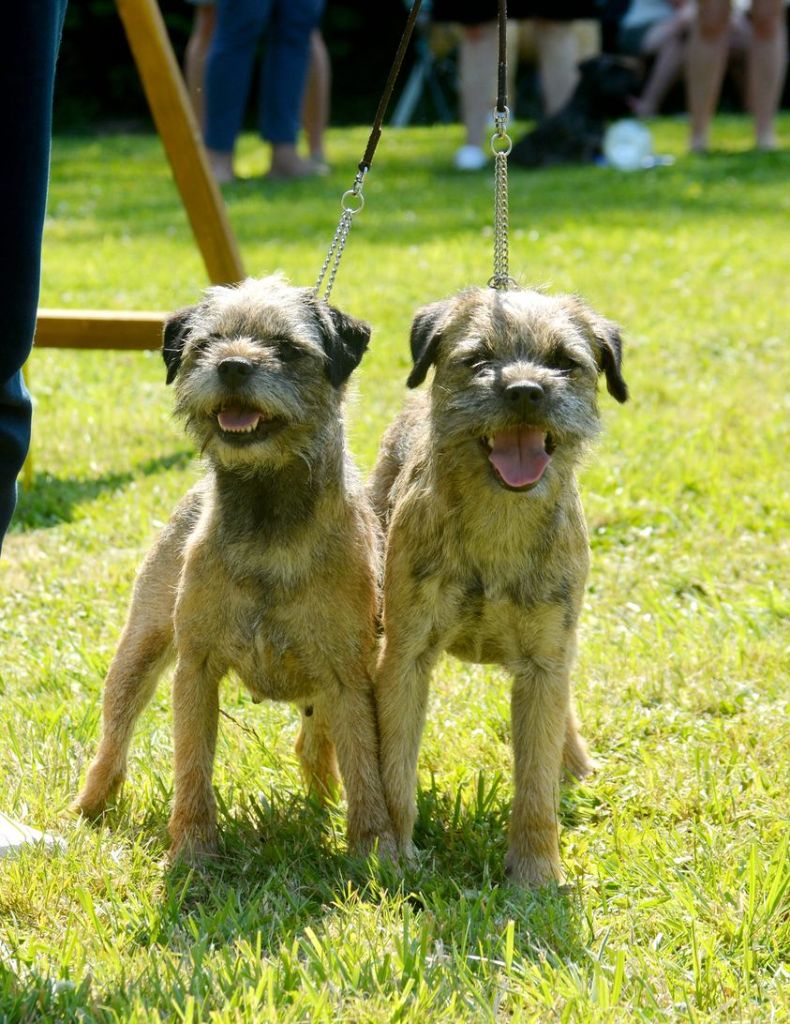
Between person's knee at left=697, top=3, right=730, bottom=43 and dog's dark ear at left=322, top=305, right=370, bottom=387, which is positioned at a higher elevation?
dog's dark ear at left=322, top=305, right=370, bottom=387

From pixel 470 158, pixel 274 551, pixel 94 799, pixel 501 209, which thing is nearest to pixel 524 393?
pixel 274 551

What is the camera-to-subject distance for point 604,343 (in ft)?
12.2

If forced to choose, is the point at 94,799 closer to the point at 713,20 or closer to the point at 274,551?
the point at 274,551

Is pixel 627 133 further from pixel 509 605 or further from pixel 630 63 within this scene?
pixel 509 605

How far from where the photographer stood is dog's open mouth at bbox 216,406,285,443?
11.0 ft

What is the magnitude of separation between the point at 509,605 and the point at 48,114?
5.04 ft

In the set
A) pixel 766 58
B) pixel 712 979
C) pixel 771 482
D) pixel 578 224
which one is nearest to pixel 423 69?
pixel 766 58

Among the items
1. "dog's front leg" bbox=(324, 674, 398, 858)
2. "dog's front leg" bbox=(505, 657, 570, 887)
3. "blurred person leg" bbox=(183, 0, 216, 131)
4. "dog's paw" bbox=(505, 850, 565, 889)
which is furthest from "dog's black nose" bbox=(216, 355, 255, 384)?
"blurred person leg" bbox=(183, 0, 216, 131)

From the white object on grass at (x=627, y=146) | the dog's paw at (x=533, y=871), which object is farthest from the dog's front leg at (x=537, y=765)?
the white object on grass at (x=627, y=146)

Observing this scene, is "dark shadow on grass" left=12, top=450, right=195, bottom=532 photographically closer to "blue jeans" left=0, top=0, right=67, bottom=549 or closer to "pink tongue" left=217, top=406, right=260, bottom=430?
"pink tongue" left=217, top=406, right=260, bottom=430

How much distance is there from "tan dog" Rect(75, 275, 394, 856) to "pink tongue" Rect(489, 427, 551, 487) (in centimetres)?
43

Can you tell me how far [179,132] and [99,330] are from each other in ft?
2.99

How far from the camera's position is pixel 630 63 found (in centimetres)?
1591

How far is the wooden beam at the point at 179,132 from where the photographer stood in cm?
580
